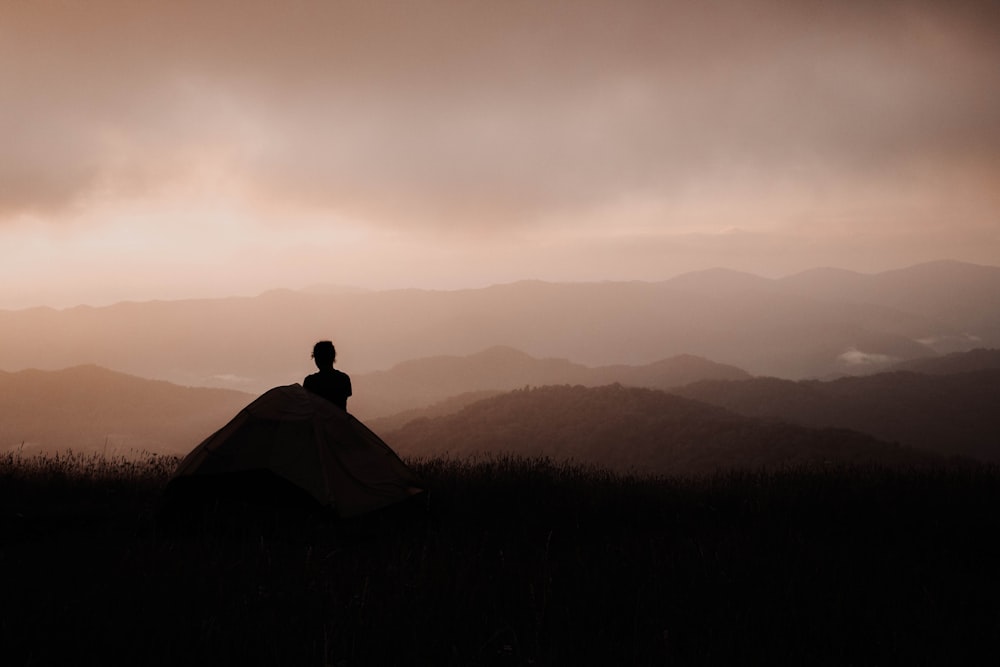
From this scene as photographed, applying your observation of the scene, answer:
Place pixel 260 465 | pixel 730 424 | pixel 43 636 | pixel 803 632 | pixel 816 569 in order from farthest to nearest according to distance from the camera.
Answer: pixel 730 424 → pixel 260 465 → pixel 816 569 → pixel 803 632 → pixel 43 636

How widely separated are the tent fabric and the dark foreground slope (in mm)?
29430

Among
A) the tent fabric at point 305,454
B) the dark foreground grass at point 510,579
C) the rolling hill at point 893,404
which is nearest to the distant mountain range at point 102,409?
the rolling hill at point 893,404

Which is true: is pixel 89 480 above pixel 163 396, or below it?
above

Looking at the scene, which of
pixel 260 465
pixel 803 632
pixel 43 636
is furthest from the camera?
pixel 260 465

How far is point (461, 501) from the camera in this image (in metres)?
7.97

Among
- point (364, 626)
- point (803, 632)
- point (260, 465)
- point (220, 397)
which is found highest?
point (260, 465)

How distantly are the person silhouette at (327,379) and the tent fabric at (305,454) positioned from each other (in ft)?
3.74

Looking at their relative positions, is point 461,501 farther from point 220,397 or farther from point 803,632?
point 220,397

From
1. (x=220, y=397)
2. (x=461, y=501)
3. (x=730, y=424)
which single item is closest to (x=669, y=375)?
(x=730, y=424)

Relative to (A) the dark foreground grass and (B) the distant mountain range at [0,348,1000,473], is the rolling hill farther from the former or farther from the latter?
(A) the dark foreground grass

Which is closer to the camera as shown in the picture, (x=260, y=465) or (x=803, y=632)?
(x=803, y=632)

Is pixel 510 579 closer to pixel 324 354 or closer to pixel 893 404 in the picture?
pixel 324 354

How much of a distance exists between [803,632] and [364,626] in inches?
129

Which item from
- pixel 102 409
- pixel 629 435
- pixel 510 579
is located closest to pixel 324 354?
pixel 510 579
